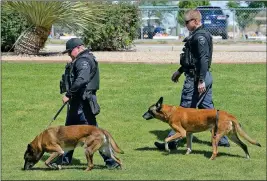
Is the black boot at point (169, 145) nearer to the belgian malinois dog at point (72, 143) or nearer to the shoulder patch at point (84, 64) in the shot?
the belgian malinois dog at point (72, 143)

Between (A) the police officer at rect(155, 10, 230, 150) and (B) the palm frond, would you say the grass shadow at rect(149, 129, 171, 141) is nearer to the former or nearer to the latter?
(A) the police officer at rect(155, 10, 230, 150)

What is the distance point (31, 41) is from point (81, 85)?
10230 millimetres

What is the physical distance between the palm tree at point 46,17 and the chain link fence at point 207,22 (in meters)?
4.93

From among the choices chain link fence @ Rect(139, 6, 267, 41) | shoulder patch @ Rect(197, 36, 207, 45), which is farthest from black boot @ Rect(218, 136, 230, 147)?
chain link fence @ Rect(139, 6, 267, 41)

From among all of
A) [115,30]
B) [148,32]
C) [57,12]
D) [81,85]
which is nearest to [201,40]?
[81,85]

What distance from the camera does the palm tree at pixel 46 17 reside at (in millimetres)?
17469

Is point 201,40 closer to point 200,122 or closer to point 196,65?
point 196,65

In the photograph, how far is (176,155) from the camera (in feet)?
30.9

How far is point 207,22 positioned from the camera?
2388cm

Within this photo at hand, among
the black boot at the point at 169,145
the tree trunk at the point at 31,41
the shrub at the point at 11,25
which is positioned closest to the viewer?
the black boot at the point at 169,145

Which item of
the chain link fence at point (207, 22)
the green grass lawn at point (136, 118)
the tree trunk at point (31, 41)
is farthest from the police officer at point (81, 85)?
the chain link fence at point (207, 22)

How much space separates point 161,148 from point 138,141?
95 centimetres

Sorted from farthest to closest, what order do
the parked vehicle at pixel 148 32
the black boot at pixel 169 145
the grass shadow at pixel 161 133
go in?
the parked vehicle at pixel 148 32 < the grass shadow at pixel 161 133 < the black boot at pixel 169 145

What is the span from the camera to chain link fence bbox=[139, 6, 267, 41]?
24.0 m
